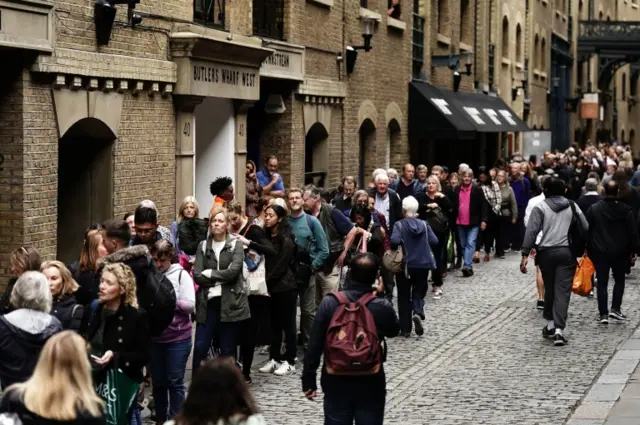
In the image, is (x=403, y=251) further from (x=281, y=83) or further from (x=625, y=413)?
(x=281, y=83)

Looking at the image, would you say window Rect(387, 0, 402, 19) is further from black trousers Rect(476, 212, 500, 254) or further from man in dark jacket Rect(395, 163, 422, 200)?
man in dark jacket Rect(395, 163, 422, 200)

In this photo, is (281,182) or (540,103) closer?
(281,182)

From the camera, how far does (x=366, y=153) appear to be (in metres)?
27.0

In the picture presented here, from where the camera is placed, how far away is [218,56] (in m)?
18.0

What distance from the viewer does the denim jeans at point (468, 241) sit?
21659 mm

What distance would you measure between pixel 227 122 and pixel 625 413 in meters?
9.62

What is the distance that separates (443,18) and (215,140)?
13.5 metres

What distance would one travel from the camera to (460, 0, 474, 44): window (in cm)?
3378

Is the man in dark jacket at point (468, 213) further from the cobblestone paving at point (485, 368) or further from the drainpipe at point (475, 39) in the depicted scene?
the drainpipe at point (475, 39)

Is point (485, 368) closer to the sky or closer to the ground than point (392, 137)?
closer to the ground

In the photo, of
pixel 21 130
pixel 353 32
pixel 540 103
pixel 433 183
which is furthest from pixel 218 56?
pixel 540 103

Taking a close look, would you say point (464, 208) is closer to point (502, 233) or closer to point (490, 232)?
point (490, 232)

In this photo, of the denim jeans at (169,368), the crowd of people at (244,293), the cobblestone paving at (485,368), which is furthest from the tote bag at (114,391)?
the cobblestone paving at (485,368)

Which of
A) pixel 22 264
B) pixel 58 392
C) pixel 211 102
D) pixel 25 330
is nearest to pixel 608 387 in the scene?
pixel 22 264
